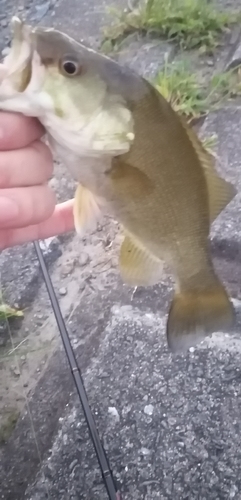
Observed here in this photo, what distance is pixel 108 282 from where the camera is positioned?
142cm

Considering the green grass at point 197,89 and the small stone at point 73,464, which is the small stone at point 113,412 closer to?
the small stone at point 73,464

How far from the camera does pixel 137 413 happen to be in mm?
1151

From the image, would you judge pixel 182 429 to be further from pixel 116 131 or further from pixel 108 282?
pixel 116 131

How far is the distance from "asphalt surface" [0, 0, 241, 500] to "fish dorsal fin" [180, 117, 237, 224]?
16.4 inches

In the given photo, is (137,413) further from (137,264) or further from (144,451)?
(137,264)

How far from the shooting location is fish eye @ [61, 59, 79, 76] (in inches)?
27.7

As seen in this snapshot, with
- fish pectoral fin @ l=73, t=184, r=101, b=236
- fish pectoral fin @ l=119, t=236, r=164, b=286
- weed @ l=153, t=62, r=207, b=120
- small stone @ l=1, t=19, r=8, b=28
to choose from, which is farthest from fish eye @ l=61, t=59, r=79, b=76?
small stone @ l=1, t=19, r=8, b=28

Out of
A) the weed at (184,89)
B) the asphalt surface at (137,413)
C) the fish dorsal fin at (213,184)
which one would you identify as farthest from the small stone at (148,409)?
the weed at (184,89)

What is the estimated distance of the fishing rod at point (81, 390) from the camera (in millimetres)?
1032

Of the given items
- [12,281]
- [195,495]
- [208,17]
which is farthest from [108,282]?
[208,17]

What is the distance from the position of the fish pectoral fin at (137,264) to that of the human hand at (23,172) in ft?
0.42

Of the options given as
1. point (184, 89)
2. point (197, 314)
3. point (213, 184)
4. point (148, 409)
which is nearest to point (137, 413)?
point (148, 409)

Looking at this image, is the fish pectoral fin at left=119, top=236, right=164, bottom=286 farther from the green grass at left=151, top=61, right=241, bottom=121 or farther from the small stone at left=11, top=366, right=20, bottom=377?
the green grass at left=151, top=61, right=241, bottom=121

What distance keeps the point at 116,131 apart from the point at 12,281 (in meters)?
0.80
